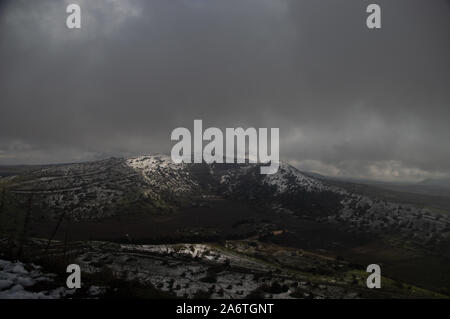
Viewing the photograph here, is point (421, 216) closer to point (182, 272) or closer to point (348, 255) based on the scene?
point (348, 255)

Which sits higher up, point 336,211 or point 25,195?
point 25,195

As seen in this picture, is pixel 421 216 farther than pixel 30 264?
Yes

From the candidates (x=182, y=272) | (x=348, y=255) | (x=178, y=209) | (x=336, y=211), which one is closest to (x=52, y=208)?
(x=178, y=209)

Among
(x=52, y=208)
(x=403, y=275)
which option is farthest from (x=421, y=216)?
(x=52, y=208)

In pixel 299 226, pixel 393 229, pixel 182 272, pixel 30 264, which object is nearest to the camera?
pixel 30 264
